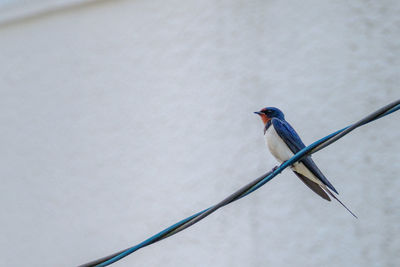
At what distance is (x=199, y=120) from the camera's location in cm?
430

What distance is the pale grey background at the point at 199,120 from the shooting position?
397cm

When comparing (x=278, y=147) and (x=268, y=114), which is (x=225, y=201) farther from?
(x=268, y=114)

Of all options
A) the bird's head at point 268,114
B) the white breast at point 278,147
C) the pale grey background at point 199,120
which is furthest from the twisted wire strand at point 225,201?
the pale grey background at point 199,120

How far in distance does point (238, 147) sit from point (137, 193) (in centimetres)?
78

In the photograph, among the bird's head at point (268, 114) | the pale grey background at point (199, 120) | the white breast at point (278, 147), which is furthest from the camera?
the pale grey background at point (199, 120)

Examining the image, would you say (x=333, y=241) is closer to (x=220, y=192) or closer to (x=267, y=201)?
(x=267, y=201)

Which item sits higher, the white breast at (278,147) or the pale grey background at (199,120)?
the pale grey background at (199,120)

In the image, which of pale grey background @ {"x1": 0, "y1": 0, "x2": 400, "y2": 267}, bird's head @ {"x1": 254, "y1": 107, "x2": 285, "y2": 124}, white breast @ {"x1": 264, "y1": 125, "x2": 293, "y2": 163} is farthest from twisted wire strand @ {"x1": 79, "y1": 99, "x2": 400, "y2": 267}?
pale grey background @ {"x1": 0, "y1": 0, "x2": 400, "y2": 267}

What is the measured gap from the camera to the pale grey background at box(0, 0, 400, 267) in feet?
13.0

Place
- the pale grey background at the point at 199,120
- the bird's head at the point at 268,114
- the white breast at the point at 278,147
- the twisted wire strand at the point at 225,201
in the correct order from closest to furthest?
1. the twisted wire strand at the point at 225,201
2. the white breast at the point at 278,147
3. the bird's head at the point at 268,114
4. the pale grey background at the point at 199,120

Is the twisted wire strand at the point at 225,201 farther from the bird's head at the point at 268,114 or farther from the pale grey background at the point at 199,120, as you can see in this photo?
the pale grey background at the point at 199,120

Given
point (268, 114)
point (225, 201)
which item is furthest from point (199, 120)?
point (225, 201)

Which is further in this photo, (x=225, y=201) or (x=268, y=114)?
(x=268, y=114)

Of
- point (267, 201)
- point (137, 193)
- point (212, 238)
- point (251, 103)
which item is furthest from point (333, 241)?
point (137, 193)
